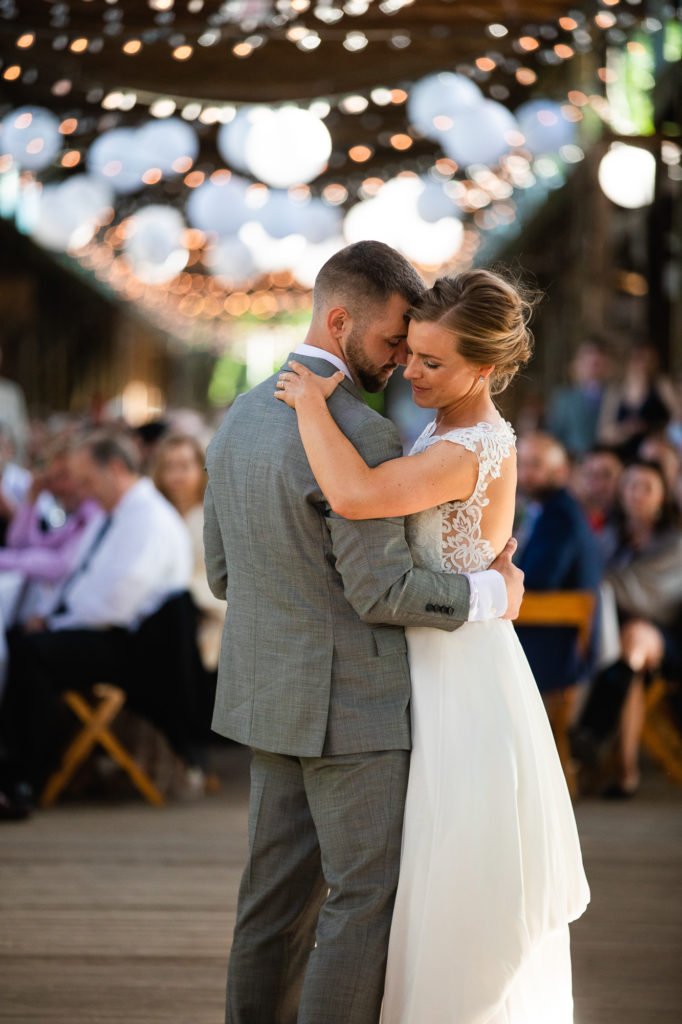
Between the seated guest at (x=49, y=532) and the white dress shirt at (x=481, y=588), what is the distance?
3.76 metres

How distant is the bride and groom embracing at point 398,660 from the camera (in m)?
2.54

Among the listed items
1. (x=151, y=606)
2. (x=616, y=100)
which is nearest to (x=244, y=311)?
(x=616, y=100)

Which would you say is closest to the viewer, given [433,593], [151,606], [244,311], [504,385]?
[433,593]

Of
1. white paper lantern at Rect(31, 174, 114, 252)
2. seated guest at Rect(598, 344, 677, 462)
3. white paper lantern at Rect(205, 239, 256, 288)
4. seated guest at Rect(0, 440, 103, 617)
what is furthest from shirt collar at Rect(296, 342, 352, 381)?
white paper lantern at Rect(205, 239, 256, 288)

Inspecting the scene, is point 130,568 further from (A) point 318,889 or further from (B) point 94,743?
(A) point 318,889

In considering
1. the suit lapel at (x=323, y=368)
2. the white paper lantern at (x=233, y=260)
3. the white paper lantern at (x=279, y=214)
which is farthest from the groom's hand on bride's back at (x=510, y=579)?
the white paper lantern at (x=233, y=260)

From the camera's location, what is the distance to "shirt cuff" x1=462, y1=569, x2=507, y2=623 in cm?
260

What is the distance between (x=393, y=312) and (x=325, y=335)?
14 centimetres

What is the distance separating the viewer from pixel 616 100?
41.2 feet

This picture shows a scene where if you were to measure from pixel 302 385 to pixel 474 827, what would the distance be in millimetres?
891

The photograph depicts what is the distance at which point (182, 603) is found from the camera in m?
5.91

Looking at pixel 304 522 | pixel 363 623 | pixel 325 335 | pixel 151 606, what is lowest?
pixel 151 606

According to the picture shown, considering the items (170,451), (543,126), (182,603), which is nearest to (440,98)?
(543,126)

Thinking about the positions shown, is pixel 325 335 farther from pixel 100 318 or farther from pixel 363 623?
pixel 100 318
